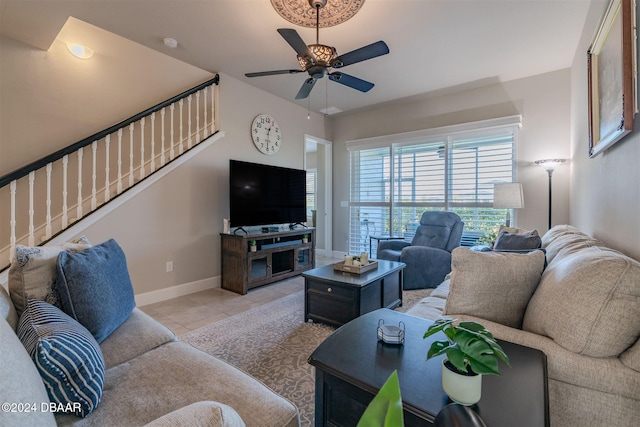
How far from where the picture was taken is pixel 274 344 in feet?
7.36

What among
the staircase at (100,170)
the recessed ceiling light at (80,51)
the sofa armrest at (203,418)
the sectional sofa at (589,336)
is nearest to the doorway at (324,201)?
the staircase at (100,170)

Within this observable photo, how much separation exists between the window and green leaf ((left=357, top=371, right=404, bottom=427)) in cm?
444

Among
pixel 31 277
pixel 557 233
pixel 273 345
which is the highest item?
pixel 557 233

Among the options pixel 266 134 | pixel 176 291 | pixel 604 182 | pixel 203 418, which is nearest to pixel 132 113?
pixel 266 134

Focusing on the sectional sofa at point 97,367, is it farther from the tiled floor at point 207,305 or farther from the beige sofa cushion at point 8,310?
the tiled floor at point 207,305

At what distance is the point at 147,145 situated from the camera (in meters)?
3.41

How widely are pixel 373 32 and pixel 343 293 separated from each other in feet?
8.44

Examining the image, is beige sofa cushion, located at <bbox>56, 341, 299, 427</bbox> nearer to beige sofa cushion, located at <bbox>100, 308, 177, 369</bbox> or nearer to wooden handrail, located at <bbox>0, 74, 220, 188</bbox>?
beige sofa cushion, located at <bbox>100, 308, 177, 369</bbox>

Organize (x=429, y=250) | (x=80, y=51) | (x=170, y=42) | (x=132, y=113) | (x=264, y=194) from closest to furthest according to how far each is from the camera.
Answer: (x=80, y=51), (x=170, y=42), (x=132, y=113), (x=429, y=250), (x=264, y=194)

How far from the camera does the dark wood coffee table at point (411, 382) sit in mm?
794

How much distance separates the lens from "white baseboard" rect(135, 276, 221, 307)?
3111mm

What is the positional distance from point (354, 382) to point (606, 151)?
7.40 ft

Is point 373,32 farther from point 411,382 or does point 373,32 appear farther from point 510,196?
point 411,382

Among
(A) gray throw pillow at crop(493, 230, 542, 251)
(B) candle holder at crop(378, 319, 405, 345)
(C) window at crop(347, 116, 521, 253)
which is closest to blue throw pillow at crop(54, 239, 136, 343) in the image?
(B) candle holder at crop(378, 319, 405, 345)
